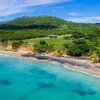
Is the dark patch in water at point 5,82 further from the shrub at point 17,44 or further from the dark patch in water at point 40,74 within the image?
the shrub at point 17,44

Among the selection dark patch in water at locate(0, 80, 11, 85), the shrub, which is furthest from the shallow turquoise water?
the shrub

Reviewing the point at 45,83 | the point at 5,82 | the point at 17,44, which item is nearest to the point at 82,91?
the point at 45,83

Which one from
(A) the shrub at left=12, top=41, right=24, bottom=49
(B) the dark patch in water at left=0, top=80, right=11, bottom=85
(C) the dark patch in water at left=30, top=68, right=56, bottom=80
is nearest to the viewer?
(B) the dark patch in water at left=0, top=80, right=11, bottom=85

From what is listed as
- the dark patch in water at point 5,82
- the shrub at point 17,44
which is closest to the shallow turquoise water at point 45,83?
the dark patch in water at point 5,82

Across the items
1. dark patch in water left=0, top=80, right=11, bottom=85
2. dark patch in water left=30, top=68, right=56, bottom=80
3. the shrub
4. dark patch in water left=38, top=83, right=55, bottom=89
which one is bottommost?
dark patch in water left=38, top=83, right=55, bottom=89

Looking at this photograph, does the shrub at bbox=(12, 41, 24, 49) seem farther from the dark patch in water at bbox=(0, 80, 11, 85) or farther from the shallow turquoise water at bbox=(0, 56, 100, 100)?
the dark patch in water at bbox=(0, 80, 11, 85)

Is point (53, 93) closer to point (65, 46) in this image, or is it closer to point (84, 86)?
point (84, 86)

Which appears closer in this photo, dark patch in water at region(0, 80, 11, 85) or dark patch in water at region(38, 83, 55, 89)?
dark patch in water at region(38, 83, 55, 89)

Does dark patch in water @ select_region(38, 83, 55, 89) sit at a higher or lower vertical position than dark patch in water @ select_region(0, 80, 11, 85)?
lower

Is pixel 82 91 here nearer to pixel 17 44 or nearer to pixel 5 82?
pixel 5 82
